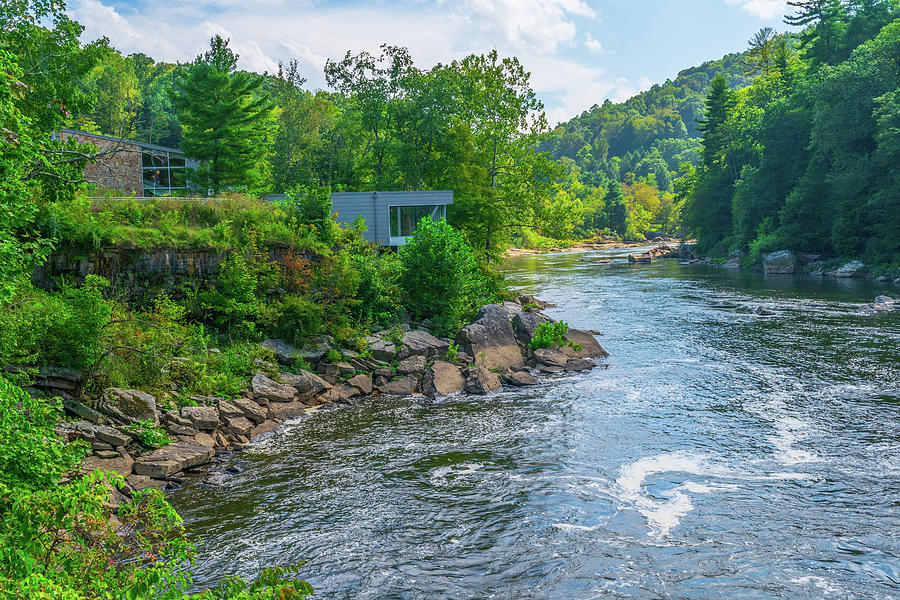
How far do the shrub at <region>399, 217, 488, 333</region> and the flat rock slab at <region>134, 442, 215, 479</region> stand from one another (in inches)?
532

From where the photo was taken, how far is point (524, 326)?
2680 cm

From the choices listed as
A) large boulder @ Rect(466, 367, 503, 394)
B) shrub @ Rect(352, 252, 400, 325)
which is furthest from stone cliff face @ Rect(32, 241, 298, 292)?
large boulder @ Rect(466, 367, 503, 394)

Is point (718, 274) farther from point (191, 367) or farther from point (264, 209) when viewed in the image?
point (191, 367)

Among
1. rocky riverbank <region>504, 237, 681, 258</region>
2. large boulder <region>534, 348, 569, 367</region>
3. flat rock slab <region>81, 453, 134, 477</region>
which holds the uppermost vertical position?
rocky riverbank <region>504, 237, 681, 258</region>

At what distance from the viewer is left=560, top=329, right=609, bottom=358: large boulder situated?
25.8 meters

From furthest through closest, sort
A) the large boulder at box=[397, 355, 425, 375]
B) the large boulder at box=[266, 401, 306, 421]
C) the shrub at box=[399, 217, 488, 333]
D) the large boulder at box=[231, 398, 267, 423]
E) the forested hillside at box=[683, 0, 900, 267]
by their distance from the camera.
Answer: the forested hillside at box=[683, 0, 900, 267] → the shrub at box=[399, 217, 488, 333] → the large boulder at box=[397, 355, 425, 375] → the large boulder at box=[266, 401, 306, 421] → the large boulder at box=[231, 398, 267, 423]

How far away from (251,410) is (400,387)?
5262mm

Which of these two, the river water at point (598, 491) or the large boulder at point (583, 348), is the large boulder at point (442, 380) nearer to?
the river water at point (598, 491)

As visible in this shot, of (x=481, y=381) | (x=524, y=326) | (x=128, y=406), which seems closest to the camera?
(x=128, y=406)

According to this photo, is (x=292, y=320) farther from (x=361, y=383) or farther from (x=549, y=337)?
(x=549, y=337)

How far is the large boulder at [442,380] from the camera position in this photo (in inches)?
829

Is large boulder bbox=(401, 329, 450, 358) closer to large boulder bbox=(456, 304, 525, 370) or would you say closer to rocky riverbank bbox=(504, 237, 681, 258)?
large boulder bbox=(456, 304, 525, 370)

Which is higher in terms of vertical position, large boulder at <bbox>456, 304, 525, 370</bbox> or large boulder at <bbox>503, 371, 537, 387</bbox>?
large boulder at <bbox>456, 304, 525, 370</bbox>

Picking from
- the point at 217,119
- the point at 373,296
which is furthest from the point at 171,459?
the point at 217,119
